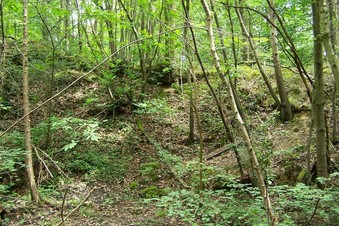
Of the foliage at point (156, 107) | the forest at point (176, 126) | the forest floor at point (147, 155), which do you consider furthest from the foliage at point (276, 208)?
the foliage at point (156, 107)

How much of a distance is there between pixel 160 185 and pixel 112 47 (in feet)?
20.0

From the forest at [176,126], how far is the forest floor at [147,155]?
0.04 meters

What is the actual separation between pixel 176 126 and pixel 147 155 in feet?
5.62

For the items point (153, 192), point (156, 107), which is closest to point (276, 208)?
point (153, 192)

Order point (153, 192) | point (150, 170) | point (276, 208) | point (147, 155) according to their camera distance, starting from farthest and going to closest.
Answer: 1. point (147, 155)
2. point (150, 170)
3. point (153, 192)
4. point (276, 208)

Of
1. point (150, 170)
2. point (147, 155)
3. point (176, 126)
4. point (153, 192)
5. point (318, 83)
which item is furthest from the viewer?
point (176, 126)

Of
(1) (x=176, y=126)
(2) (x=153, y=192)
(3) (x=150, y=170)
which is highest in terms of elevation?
(1) (x=176, y=126)

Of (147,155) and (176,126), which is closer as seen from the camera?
(147,155)

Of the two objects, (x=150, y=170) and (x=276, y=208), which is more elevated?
(x=276, y=208)

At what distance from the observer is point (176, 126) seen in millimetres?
9438

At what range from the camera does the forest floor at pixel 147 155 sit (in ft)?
17.2

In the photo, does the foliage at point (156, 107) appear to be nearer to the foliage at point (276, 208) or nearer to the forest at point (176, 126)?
the forest at point (176, 126)

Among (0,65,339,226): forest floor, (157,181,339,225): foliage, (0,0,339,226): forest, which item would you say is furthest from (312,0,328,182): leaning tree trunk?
(0,65,339,226): forest floor

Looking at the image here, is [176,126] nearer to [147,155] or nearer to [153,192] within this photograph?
[147,155]
